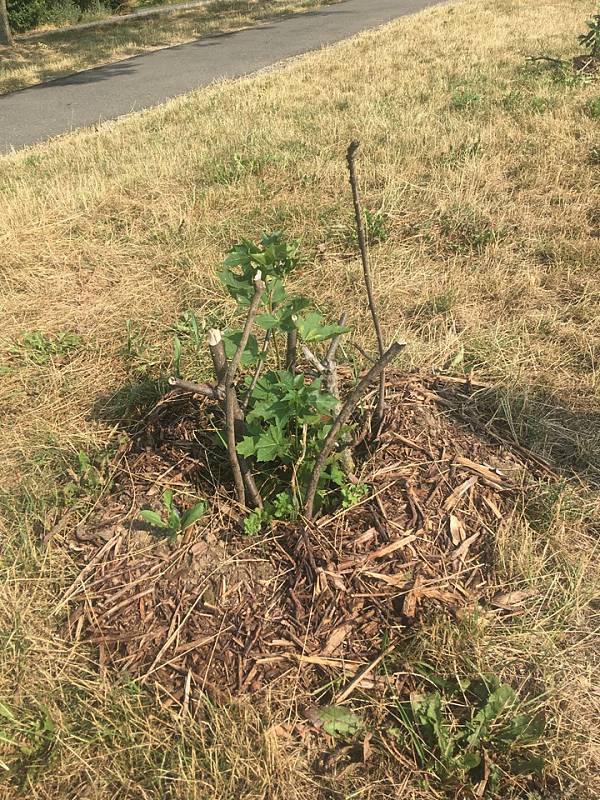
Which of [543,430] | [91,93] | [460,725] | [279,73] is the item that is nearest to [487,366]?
[543,430]

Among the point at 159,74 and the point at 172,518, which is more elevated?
the point at 159,74

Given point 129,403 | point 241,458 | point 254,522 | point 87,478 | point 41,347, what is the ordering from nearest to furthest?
1. point 254,522
2. point 241,458
3. point 87,478
4. point 129,403
5. point 41,347

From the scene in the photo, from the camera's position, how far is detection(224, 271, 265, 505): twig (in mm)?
1600

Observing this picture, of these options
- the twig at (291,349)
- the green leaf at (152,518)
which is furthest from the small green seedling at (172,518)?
the twig at (291,349)

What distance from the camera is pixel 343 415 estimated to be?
5.70 ft

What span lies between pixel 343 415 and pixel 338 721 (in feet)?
2.88

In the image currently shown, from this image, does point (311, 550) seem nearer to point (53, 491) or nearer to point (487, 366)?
point (53, 491)

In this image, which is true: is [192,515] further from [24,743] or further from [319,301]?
[319,301]

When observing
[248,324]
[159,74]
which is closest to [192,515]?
[248,324]

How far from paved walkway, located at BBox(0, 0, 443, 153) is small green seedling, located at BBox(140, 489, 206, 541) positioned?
6.98 m

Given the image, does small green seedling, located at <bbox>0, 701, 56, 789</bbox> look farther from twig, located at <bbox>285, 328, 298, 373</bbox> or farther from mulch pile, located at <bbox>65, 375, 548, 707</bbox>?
twig, located at <bbox>285, 328, 298, 373</bbox>

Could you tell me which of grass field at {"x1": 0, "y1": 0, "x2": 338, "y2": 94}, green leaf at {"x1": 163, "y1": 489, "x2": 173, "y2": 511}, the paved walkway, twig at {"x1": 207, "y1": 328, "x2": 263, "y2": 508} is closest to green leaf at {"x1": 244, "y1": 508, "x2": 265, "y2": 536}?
twig at {"x1": 207, "y1": 328, "x2": 263, "y2": 508}

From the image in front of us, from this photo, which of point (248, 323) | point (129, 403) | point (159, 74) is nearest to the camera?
point (248, 323)

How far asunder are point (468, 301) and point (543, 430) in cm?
114
